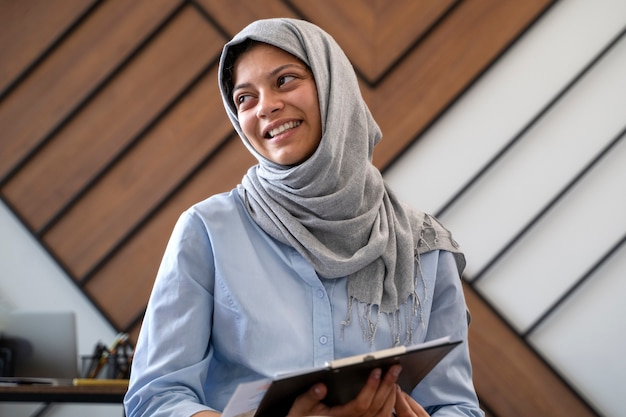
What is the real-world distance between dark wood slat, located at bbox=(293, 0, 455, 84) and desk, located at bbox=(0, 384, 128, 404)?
65.8 inches

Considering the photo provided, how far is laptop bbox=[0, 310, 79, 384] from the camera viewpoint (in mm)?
2305

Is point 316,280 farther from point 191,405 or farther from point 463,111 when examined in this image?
point 463,111

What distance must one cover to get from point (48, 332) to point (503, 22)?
209cm

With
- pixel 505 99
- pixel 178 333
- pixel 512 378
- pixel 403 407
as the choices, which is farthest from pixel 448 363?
pixel 505 99

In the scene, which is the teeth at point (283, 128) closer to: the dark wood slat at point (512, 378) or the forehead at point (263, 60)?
the forehead at point (263, 60)

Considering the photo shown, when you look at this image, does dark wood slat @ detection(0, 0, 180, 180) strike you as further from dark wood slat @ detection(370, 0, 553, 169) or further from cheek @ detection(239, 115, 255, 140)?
cheek @ detection(239, 115, 255, 140)

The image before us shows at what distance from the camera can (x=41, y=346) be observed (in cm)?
231

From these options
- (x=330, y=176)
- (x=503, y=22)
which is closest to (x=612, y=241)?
(x=503, y=22)

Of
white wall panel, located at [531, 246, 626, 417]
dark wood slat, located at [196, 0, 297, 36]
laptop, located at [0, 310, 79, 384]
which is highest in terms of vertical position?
dark wood slat, located at [196, 0, 297, 36]

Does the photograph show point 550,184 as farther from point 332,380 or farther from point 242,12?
point 332,380

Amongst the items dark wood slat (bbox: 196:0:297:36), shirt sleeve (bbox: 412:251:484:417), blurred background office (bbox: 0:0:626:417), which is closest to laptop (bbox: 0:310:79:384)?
blurred background office (bbox: 0:0:626:417)

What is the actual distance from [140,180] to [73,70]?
0.57 metres

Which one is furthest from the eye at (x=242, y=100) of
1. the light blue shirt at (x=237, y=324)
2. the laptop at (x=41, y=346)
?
the laptop at (x=41, y=346)

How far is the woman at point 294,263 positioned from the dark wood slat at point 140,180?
1573 millimetres
